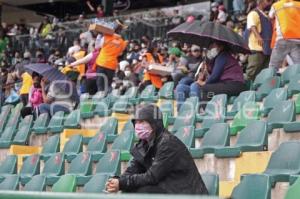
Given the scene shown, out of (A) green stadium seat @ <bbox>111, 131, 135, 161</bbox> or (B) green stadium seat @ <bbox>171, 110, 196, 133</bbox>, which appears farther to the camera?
(B) green stadium seat @ <bbox>171, 110, 196, 133</bbox>

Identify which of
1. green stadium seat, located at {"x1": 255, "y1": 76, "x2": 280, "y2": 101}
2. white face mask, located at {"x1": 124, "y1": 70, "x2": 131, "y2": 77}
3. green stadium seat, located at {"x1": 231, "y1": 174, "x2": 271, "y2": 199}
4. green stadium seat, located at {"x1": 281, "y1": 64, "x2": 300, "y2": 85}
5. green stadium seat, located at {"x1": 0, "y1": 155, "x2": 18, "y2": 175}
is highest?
green stadium seat, located at {"x1": 281, "y1": 64, "x2": 300, "y2": 85}

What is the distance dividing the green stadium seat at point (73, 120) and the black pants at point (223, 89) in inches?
93.9

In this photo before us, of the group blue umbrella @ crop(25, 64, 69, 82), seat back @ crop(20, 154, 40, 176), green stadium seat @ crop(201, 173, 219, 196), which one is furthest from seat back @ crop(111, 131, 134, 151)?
blue umbrella @ crop(25, 64, 69, 82)

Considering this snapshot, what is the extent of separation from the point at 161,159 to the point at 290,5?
5.40 meters

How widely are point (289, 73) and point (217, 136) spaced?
225 cm

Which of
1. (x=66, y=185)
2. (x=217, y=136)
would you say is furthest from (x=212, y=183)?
(x=217, y=136)

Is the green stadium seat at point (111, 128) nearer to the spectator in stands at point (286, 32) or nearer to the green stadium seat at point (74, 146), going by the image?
the green stadium seat at point (74, 146)

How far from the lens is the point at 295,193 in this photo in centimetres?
472

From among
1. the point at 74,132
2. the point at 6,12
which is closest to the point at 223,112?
the point at 74,132

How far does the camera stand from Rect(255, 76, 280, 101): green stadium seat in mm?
9047

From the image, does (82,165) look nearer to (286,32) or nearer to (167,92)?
(167,92)

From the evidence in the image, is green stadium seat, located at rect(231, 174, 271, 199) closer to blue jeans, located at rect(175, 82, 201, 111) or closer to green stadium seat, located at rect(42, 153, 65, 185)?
green stadium seat, located at rect(42, 153, 65, 185)

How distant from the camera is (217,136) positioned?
743 cm

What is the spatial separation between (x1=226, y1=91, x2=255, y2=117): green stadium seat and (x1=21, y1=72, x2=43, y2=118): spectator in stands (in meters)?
4.41
